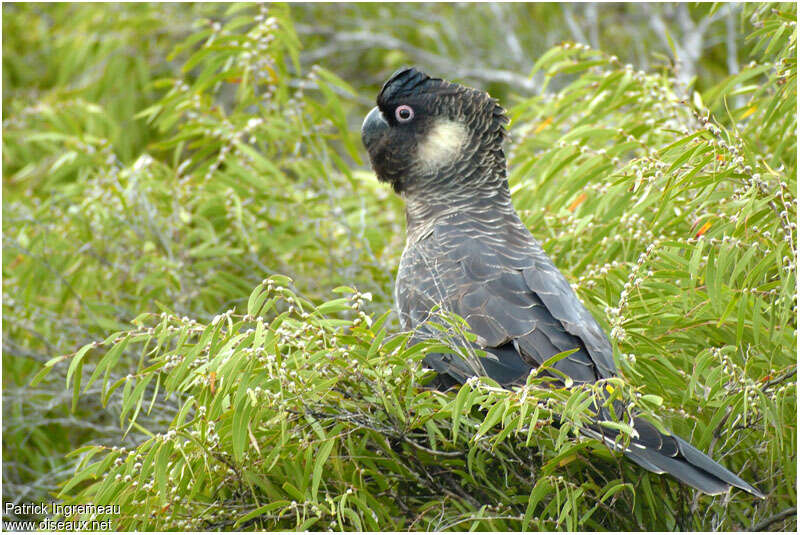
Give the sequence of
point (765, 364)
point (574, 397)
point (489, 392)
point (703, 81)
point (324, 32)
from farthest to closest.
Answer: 1. point (324, 32)
2. point (703, 81)
3. point (765, 364)
4. point (489, 392)
5. point (574, 397)

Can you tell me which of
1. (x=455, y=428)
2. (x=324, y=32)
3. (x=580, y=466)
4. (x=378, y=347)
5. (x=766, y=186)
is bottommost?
(x=580, y=466)

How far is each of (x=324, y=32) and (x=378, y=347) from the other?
6171 mm

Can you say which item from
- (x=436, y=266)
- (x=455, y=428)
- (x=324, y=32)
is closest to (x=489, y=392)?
(x=455, y=428)

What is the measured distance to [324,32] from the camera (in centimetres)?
802

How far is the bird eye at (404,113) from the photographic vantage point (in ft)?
12.1

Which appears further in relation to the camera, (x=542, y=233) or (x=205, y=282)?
(x=205, y=282)

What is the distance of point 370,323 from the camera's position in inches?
95.3

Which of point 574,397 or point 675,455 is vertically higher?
point 574,397

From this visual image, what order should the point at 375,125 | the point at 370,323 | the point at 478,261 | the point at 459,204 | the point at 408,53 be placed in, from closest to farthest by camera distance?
the point at 370,323 < the point at 478,261 < the point at 459,204 < the point at 375,125 < the point at 408,53

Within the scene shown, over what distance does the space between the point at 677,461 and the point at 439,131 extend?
176 centimetres

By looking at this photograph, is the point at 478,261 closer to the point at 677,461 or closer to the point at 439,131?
the point at 439,131

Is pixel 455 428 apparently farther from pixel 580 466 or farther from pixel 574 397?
pixel 580 466

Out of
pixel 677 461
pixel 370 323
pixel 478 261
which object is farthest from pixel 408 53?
pixel 677 461

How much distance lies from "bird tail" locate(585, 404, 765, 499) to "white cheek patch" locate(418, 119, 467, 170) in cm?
155
